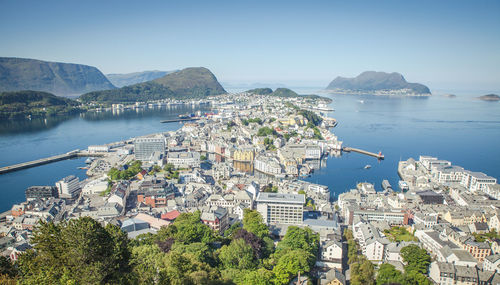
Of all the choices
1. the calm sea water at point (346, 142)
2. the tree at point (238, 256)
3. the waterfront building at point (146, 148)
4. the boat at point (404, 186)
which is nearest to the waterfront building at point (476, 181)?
the boat at point (404, 186)

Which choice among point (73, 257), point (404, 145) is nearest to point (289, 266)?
point (73, 257)

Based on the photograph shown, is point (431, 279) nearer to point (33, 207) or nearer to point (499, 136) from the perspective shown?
point (33, 207)

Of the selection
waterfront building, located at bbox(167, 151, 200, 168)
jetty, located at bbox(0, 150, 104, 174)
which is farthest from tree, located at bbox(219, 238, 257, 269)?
jetty, located at bbox(0, 150, 104, 174)

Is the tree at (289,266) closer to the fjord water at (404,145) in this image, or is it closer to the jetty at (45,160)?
the fjord water at (404,145)

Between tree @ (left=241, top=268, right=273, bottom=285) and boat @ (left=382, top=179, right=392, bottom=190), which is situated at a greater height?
tree @ (left=241, top=268, right=273, bottom=285)

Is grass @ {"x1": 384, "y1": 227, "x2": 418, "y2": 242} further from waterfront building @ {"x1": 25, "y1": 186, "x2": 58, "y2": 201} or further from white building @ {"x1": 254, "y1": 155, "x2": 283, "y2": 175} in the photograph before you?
waterfront building @ {"x1": 25, "y1": 186, "x2": 58, "y2": 201}
